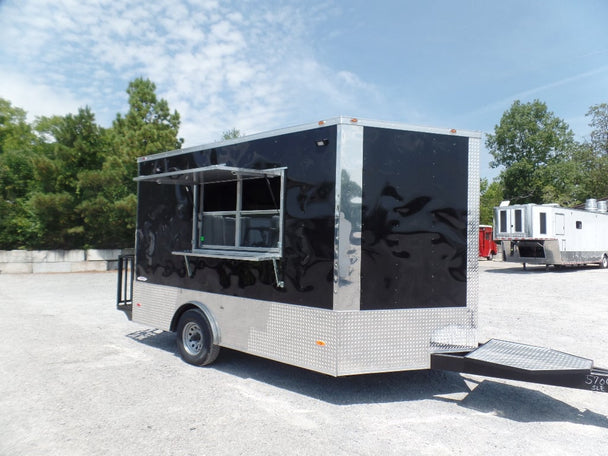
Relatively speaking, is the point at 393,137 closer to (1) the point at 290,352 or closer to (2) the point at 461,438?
(1) the point at 290,352

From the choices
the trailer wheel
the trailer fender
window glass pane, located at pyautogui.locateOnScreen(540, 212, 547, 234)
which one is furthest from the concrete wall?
window glass pane, located at pyautogui.locateOnScreen(540, 212, 547, 234)

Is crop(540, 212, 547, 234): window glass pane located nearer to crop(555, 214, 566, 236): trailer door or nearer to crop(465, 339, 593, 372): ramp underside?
crop(555, 214, 566, 236): trailer door

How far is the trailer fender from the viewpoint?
202 inches

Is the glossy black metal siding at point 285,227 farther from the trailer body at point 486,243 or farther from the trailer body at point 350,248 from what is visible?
the trailer body at point 486,243

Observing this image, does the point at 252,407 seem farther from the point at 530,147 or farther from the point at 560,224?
the point at 530,147

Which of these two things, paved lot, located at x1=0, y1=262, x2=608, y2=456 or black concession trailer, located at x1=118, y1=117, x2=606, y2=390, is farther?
black concession trailer, located at x1=118, y1=117, x2=606, y2=390

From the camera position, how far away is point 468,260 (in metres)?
4.62

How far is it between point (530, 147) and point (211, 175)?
146ft

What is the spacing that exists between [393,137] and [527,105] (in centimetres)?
4541

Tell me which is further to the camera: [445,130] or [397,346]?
[445,130]

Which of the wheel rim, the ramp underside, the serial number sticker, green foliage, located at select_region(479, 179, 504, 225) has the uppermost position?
green foliage, located at select_region(479, 179, 504, 225)

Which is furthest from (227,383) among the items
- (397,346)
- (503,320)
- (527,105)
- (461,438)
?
(527,105)

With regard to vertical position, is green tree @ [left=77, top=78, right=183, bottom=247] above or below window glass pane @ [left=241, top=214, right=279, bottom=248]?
above

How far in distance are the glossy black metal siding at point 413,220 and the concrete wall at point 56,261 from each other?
1576 centimetres
